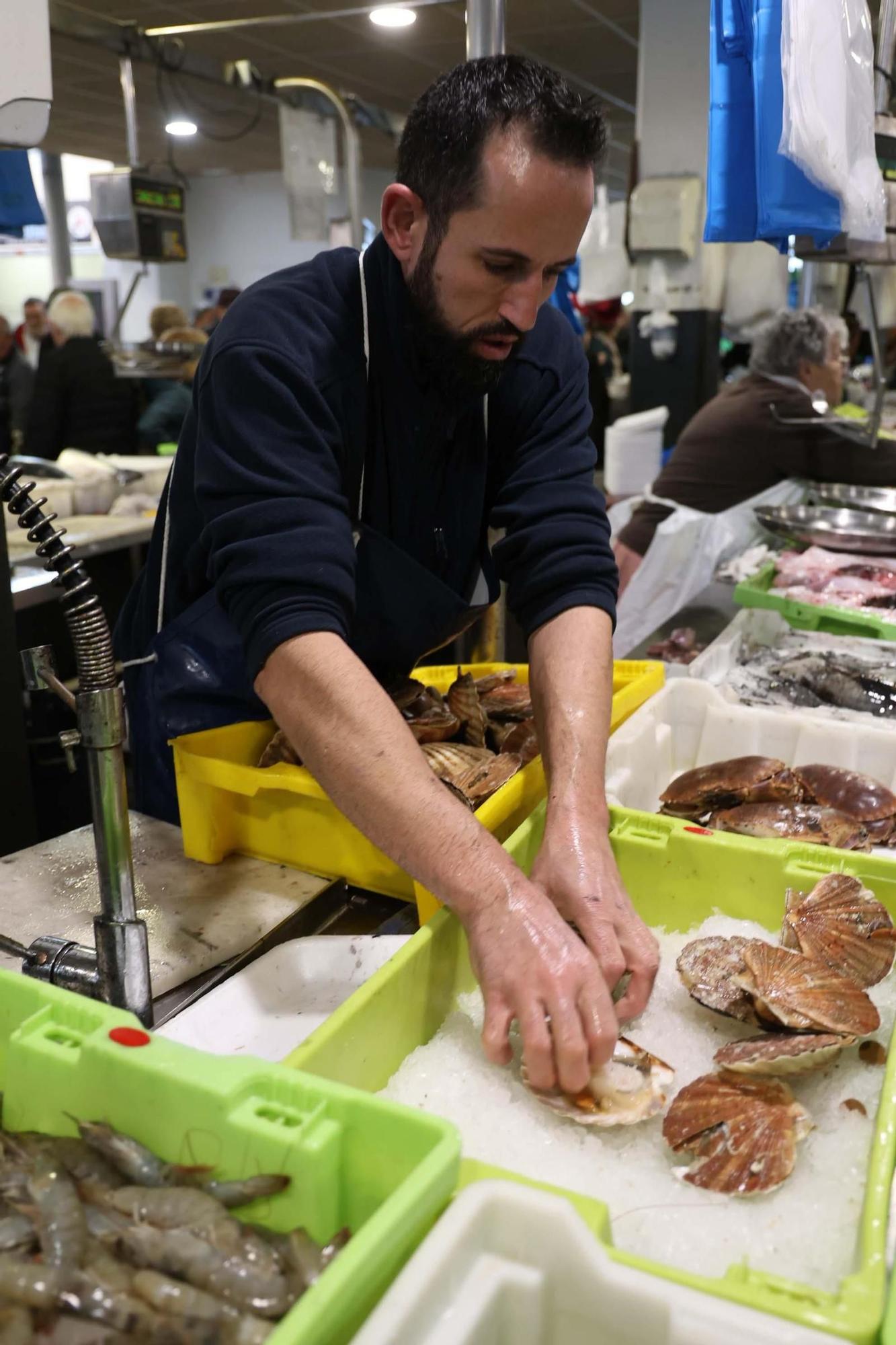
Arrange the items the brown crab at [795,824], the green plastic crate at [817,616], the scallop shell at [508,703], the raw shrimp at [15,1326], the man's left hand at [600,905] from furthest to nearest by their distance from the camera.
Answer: the green plastic crate at [817,616], the scallop shell at [508,703], the brown crab at [795,824], the man's left hand at [600,905], the raw shrimp at [15,1326]

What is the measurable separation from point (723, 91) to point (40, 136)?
1.24 metres

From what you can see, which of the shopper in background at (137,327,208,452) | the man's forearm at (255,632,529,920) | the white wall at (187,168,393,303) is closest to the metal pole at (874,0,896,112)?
the man's forearm at (255,632,529,920)

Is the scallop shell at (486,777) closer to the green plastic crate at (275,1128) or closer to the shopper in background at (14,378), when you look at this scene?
the green plastic crate at (275,1128)

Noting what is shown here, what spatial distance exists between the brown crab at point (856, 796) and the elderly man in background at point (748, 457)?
8.59 ft

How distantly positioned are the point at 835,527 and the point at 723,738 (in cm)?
180

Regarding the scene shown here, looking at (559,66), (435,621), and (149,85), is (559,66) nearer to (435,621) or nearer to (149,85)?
(149,85)

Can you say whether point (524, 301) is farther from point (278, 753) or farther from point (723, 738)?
point (723, 738)

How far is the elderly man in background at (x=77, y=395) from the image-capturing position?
252 inches

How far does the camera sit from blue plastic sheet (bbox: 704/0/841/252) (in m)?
1.89

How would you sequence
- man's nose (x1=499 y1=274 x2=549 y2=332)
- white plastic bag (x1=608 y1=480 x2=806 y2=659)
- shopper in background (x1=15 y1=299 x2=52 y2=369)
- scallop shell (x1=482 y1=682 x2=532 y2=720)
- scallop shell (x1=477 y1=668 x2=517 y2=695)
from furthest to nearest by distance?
shopper in background (x1=15 y1=299 x2=52 y2=369), white plastic bag (x1=608 y1=480 x2=806 y2=659), scallop shell (x1=477 y1=668 x2=517 y2=695), scallop shell (x1=482 y1=682 x2=532 y2=720), man's nose (x1=499 y1=274 x2=549 y2=332)

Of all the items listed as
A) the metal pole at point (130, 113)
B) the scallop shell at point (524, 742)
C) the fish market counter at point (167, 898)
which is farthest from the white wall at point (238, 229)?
the fish market counter at point (167, 898)

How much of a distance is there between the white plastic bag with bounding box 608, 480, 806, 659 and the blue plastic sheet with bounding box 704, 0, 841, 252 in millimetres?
2020

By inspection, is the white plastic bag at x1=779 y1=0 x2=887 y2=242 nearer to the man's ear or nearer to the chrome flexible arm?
the man's ear

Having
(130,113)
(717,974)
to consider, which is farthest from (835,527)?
(130,113)
